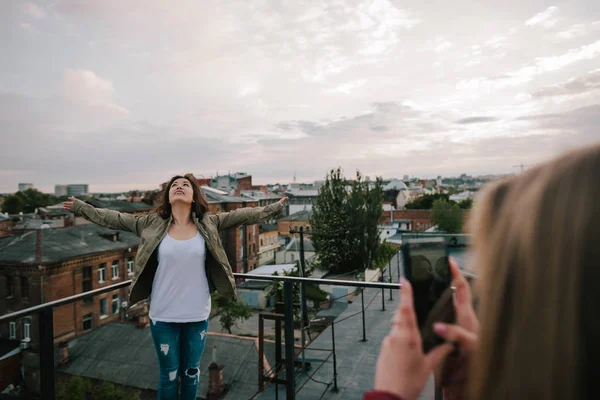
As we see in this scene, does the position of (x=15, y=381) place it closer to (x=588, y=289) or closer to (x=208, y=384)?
(x=208, y=384)

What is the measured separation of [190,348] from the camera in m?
2.41

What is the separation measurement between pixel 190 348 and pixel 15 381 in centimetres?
2825

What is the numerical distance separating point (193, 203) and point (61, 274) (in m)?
26.6

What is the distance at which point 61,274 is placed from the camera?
2455 centimetres

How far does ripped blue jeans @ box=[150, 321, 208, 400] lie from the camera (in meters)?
2.36

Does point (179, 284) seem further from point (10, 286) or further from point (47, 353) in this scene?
point (10, 286)

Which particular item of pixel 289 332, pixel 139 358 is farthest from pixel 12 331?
pixel 289 332

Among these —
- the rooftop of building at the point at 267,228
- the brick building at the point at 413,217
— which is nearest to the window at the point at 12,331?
the rooftop of building at the point at 267,228

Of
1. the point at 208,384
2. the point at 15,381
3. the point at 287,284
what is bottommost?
the point at 15,381

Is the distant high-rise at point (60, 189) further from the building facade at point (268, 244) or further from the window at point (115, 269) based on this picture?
the window at point (115, 269)

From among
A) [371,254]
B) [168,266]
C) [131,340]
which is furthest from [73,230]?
[168,266]

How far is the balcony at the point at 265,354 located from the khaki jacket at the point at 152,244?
310mm

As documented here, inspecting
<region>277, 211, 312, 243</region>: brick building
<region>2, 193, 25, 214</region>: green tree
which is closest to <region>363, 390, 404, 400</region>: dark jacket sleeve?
<region>277, 211, 312, 243</region>: brick building

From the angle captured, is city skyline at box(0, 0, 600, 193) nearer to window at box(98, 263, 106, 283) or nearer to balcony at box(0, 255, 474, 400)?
balcony at box(0, 255, 474, 400)
